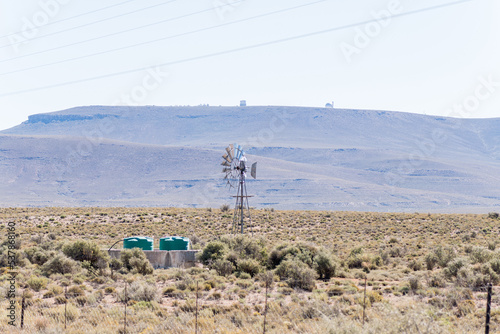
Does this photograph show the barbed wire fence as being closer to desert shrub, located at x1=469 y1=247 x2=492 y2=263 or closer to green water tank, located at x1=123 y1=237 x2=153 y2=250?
desert shrub, located at x1=469 y1=247 x2=492 y2=263

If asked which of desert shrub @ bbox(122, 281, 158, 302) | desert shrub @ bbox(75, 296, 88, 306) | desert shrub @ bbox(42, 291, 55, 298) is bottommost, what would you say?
desert shrub @ bbox(42, 291, 55, 298)

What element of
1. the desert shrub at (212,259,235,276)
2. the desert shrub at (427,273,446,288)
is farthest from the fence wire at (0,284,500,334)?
the desert shrub at (212,259,235,276)

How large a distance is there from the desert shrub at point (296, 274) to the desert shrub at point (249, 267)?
3.50 ft

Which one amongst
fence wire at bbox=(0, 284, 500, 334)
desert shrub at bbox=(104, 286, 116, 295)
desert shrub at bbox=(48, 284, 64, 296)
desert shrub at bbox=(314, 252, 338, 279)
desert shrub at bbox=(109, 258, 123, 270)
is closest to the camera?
fence wire at bbox=(0, 284, 500, 334)

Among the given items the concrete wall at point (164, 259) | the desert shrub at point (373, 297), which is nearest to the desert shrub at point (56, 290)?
the concrete wall at point (164, 259)

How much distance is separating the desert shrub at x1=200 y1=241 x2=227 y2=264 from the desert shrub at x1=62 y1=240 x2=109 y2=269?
5.04m

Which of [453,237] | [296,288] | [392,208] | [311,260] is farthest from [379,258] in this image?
[392,208]

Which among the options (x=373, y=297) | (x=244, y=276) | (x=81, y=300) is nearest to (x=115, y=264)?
(x=244, y=276)

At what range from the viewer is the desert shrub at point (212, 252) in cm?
3206

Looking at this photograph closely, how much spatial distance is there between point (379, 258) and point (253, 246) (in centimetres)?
814

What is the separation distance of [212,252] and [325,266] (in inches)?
246

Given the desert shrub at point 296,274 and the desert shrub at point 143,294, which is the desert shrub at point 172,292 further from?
the desert shrub at point 296,274

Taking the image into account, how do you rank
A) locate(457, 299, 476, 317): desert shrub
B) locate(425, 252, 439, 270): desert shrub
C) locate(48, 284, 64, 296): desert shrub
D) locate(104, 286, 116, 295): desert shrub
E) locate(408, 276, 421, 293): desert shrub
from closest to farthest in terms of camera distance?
locate(457, 299, 476, 317): desert shrub → locate(48, 284, 64, 296): desert shrub → locate(104, 286, 116, 295): desert shrub → locate(408, 276, 421, 293): desert shrub → locate(425, 252, 439, 270): desert shrub

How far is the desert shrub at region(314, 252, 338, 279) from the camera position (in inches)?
1183
